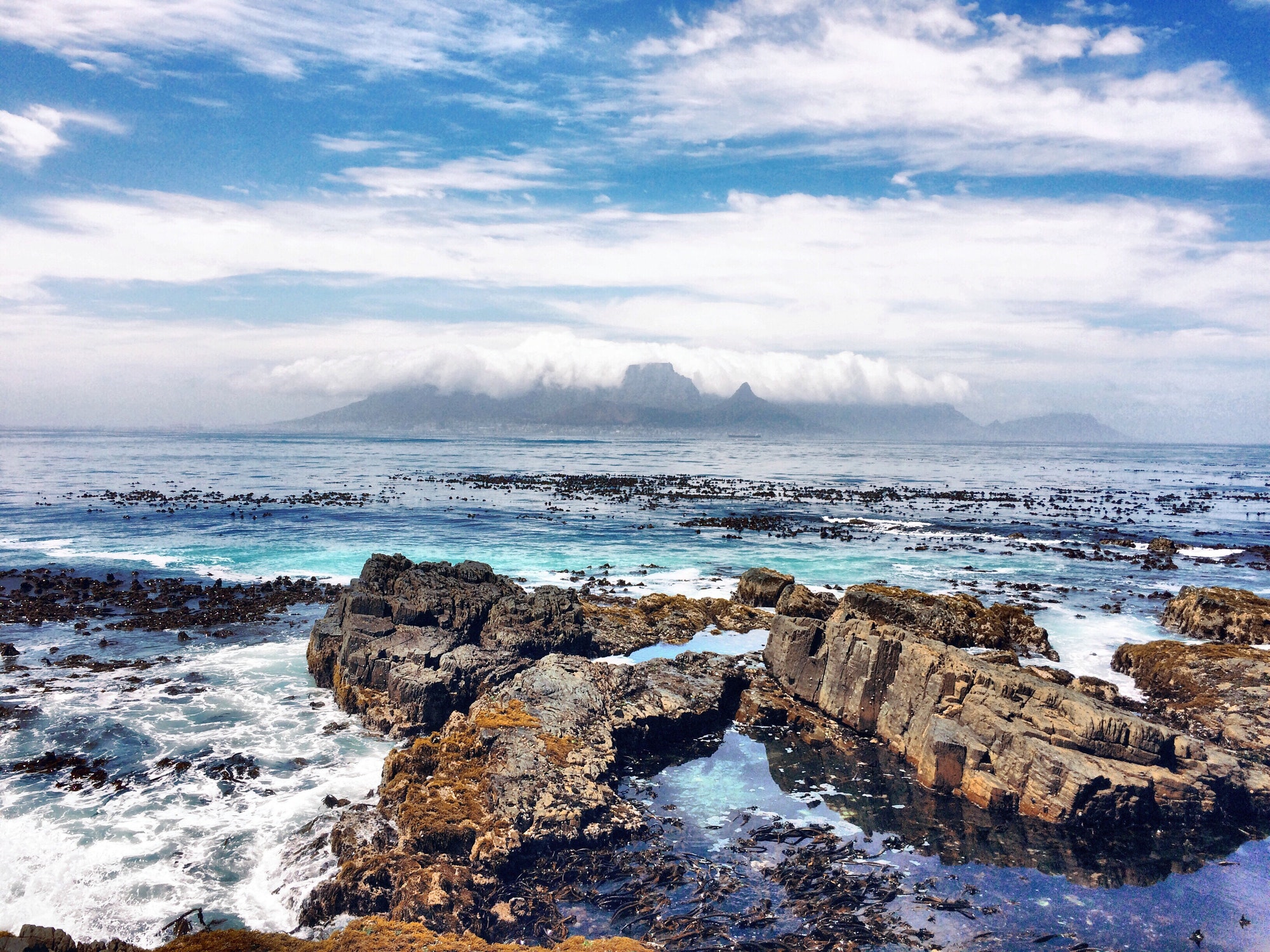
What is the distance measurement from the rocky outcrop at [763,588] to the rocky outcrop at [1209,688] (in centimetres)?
1365

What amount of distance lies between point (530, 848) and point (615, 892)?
197 cm

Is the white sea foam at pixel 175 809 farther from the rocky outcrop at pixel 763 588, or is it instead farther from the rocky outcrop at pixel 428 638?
the rocky outcrop at pixel 763 588

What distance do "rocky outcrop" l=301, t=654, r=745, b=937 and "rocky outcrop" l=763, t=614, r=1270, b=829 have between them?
524 centimetres

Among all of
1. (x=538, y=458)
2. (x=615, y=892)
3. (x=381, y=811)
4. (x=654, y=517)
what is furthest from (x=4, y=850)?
(x=538, y=458)

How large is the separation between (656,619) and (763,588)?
6.33 m

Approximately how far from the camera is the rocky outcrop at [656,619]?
27.5 meters

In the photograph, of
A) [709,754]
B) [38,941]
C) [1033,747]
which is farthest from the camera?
[709,754]

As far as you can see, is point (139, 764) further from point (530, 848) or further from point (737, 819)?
point (737, 819)

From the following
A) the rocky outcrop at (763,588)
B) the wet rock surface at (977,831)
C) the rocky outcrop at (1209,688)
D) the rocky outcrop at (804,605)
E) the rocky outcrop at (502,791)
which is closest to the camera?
the rocky outcrop at (502,791)

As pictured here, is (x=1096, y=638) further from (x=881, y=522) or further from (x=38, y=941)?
(x=881, y=522)

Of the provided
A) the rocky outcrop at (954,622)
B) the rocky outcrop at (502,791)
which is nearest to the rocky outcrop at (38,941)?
the rocky outcrop at (502,791)

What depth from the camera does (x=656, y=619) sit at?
30578 millimetres

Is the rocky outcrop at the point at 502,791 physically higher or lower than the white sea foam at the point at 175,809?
higher

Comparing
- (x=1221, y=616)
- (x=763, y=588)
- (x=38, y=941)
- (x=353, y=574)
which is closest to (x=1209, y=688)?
(x=1221, y=616)
